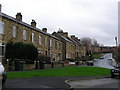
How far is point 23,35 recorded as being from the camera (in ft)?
110

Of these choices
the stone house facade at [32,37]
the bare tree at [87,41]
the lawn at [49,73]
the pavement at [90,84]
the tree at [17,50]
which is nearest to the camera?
the pavement at [90,84]

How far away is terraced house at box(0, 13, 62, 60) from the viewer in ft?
92.6

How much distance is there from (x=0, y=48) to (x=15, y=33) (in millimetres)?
4591

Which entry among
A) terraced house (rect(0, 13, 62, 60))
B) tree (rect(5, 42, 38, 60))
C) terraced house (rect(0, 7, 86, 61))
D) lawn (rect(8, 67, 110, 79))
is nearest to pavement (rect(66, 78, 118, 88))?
lawn (rect(8, 67, 110, 79))

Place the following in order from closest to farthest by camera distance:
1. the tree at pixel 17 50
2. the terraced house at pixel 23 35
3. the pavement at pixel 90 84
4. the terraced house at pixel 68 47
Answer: the pavement at pixel 90 84 → the tree at pixel 17 50 → the terraced house at pixel 23 35 → the terraced house at pixel 68 47

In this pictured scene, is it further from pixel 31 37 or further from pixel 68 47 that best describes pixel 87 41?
pixel 31 37

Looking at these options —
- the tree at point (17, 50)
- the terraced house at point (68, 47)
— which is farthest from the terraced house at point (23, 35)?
the terraced house at point (68, 47)

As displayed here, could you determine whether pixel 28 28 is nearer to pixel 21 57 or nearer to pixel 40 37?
pixel 40 37

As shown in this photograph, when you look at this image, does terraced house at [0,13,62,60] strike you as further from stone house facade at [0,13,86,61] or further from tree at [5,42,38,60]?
tree at [5,42,38,60]

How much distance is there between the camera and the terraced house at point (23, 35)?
28.2 m

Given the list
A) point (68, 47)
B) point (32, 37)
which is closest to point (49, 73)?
point (32, 37)

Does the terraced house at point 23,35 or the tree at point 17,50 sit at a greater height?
the terraced house at point 23,35

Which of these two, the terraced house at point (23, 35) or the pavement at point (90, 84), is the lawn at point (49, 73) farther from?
the terraced house at point (23, 35)

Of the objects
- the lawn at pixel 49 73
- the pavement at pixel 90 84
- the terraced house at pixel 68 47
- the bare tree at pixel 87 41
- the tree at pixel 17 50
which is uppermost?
the bare tree at pixel 87 41
